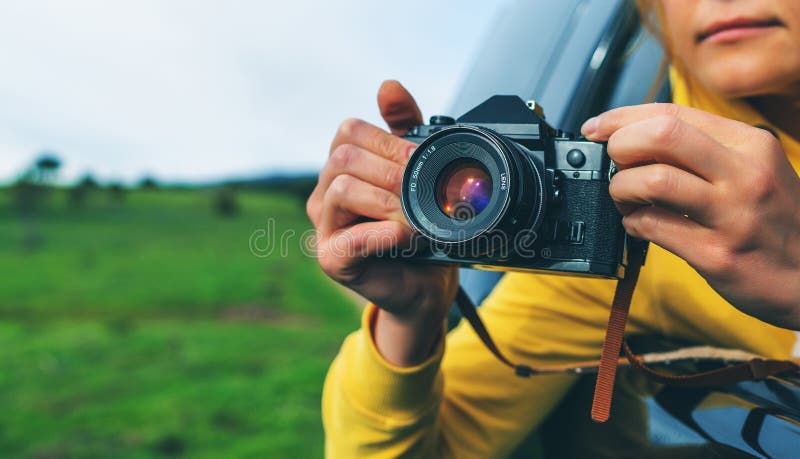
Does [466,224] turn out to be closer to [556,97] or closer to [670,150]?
[670,150]

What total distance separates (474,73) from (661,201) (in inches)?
55.5

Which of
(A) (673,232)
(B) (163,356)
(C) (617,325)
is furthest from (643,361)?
(B) (163,356)

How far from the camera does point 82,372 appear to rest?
5324 millimetres

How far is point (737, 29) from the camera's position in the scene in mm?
1321

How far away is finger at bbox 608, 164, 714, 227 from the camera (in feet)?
3.29

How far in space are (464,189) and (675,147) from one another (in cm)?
38

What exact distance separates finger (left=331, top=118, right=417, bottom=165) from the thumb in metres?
0.08

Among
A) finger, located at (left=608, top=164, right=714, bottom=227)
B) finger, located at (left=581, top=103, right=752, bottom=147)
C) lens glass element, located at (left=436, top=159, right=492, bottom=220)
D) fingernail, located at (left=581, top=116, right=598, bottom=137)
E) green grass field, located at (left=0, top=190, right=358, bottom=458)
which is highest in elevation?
finger, located at (left=581, top=103, right=752, bottom=147)

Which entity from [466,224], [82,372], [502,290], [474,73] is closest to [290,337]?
[82,372]

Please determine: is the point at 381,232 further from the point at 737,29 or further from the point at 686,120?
the point at 737,29

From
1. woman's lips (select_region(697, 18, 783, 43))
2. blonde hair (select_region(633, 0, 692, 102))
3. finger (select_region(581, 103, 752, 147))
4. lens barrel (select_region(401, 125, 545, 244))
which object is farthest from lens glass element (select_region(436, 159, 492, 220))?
blonde hair (select_region(633, 0, 692, 102))

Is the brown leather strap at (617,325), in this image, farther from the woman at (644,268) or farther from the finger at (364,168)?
the finger at (364,168)

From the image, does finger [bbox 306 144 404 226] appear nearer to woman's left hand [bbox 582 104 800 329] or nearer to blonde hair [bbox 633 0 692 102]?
woman's left hand [bbox 582 104 800 329]

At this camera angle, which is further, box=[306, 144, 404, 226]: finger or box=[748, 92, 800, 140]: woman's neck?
box=[748, 92, 800, 140]: woman's neck
